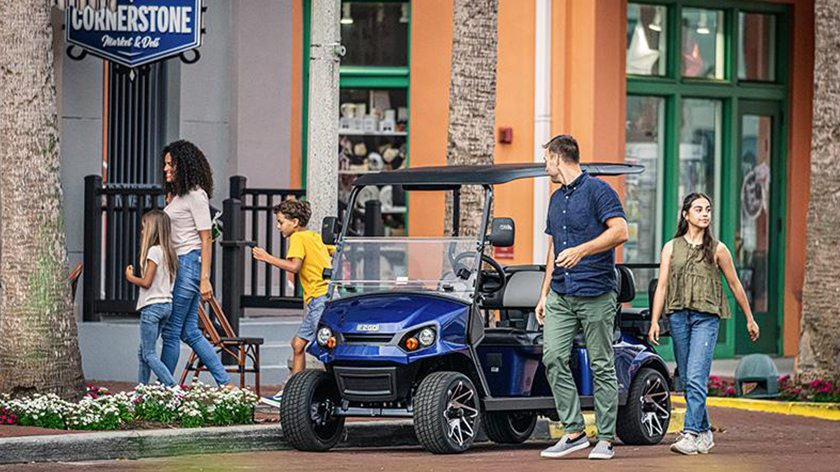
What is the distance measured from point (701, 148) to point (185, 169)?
31.5 ft

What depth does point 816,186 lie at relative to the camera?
16188mm

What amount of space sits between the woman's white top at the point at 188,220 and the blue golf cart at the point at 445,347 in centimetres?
128

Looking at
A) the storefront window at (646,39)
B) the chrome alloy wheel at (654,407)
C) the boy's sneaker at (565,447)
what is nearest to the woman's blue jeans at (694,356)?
the chrome alloy wheel at (654,407)

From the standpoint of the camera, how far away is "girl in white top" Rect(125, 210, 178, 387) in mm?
12469

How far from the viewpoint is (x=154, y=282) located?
1259 centimetres

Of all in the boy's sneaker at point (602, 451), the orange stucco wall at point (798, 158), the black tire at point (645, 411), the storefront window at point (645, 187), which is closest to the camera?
the boy's sneaker at point (602, 451)

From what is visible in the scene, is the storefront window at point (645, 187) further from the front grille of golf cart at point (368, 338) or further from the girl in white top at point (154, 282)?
the front grille of golf cart at point (368, 338)

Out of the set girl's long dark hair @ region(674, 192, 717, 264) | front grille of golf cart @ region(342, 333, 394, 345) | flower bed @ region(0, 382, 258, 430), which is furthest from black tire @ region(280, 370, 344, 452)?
girl's long dark hair @ region(674, 192, 717, 264)

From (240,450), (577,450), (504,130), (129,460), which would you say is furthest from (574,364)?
(504,130)

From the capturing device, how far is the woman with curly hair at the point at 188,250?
12727 millimetres

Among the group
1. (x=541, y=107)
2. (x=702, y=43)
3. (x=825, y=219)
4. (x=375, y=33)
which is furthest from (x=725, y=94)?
(x=825, y=219)

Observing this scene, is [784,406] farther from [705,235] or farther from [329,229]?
[329,229]

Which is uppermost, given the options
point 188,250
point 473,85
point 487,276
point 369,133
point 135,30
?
point 135,30

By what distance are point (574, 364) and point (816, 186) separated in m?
5.22
